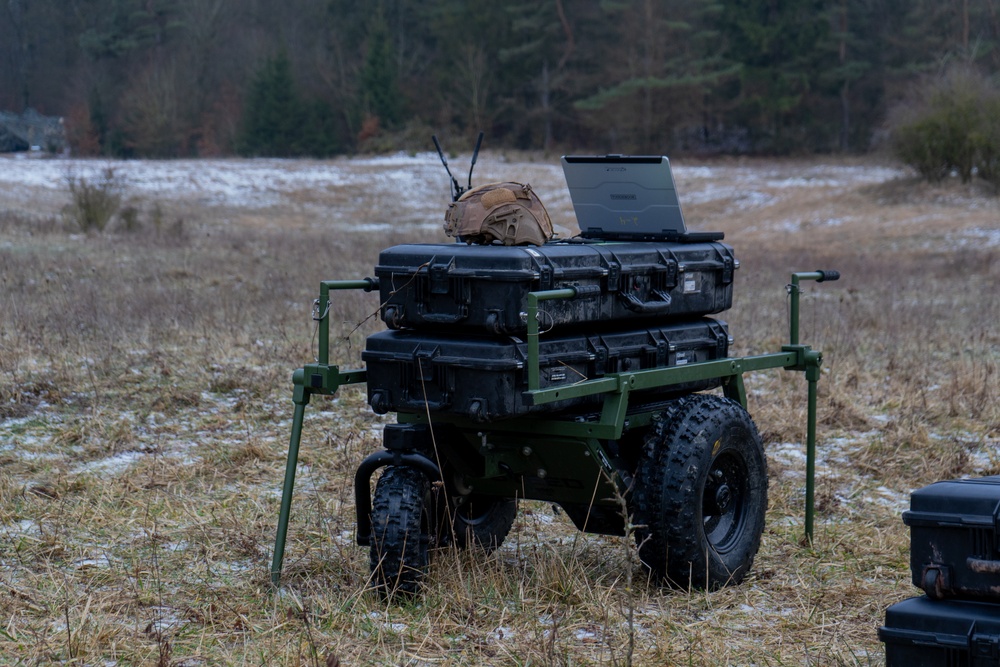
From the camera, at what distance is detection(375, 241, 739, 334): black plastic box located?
172 inches

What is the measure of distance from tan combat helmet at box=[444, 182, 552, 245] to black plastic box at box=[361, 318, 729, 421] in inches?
20.9

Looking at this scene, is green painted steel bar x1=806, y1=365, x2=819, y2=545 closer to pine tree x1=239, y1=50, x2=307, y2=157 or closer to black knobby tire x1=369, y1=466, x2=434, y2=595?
black knobby tire x1=369, y1=466, x2=434, y2=595

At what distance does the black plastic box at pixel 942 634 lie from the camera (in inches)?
128

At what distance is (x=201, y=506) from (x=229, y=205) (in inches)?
1305

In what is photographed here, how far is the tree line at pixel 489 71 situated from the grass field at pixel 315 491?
43.6 meters

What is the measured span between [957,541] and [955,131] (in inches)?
1284

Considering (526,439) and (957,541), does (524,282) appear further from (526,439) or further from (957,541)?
(957,541)

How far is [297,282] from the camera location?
16125mm

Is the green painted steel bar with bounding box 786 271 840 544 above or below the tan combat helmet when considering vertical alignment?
below

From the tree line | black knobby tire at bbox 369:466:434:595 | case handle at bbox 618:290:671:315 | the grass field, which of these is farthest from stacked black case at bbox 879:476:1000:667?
the tree line

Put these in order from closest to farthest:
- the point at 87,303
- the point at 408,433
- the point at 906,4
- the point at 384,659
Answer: the point at 384,659, the point at 408,433, the point at 87,303, the point at 906,4

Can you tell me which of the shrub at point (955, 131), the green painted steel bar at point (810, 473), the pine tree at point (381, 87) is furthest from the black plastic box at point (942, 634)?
the pine tree at point (381, 87)

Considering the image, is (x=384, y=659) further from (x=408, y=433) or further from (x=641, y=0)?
(x=641, y=0)

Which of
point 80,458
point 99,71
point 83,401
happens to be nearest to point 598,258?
point 80,458
